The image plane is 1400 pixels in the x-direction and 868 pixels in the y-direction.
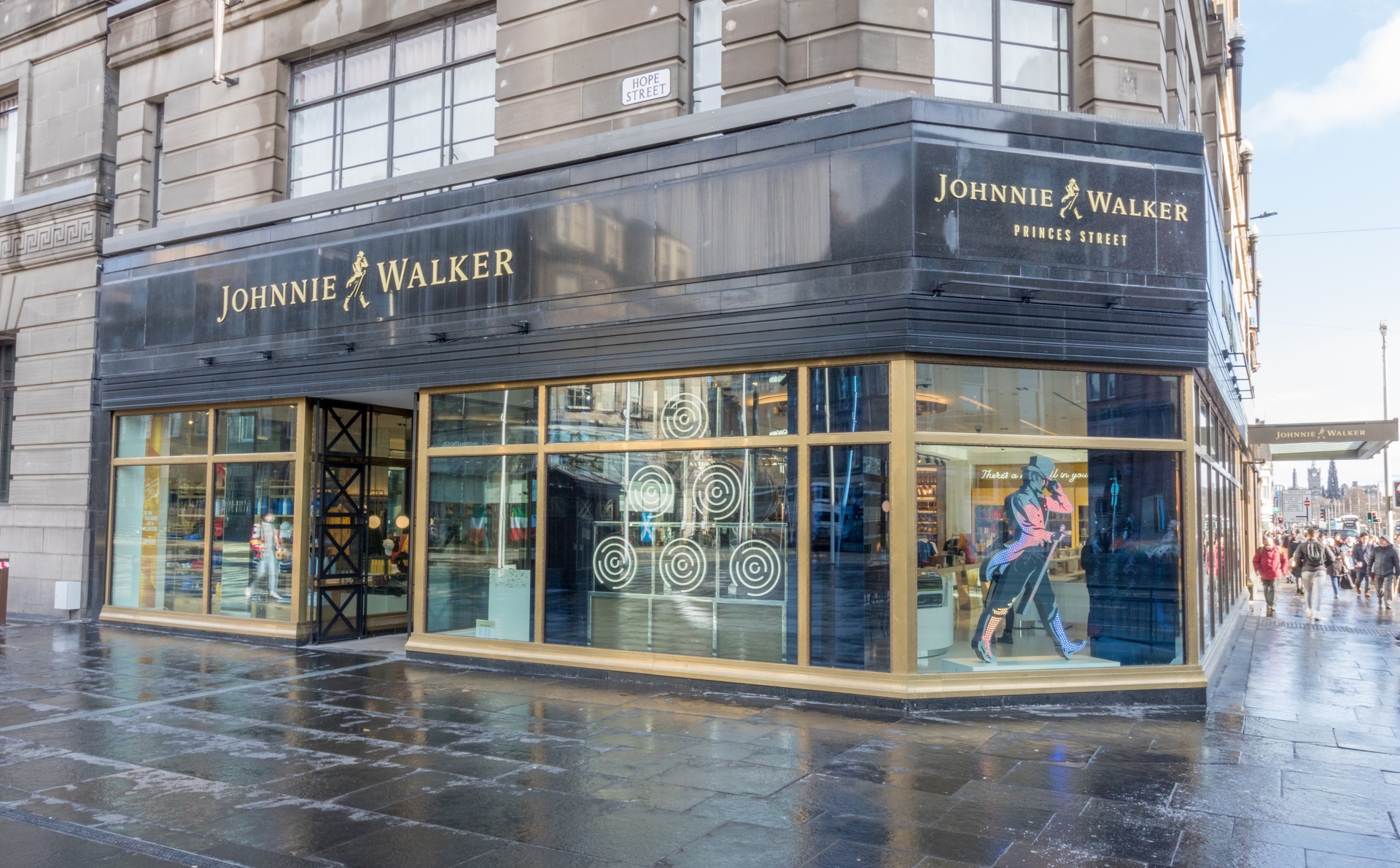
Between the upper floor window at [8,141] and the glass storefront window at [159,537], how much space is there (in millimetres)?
6984

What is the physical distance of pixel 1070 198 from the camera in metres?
10.2

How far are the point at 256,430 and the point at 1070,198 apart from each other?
Answer: 11449 mm

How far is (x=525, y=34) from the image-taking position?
519 inches

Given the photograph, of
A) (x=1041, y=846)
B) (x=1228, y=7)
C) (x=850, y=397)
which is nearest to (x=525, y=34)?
(x=850, y=397)

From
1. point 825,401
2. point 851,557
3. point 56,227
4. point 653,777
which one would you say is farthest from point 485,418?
point 56,227

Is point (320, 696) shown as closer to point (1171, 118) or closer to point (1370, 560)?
point (1171, 118)

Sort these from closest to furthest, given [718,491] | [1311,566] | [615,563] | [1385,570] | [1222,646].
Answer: [718,491], [615,563], [1222,646], [1311,566], [1385,570]

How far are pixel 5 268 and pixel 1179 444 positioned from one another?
19.6m

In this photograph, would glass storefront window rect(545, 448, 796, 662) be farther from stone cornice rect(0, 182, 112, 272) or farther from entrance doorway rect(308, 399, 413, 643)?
stone cornice rect(0, 182, 112, 272)

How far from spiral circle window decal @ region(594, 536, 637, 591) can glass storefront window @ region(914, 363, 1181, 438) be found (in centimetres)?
361

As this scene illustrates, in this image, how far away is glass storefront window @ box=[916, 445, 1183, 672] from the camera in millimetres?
10078

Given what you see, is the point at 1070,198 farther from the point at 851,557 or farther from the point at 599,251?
the point at 599,251

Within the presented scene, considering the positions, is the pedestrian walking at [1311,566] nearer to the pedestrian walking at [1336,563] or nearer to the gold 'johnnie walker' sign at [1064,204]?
the pedestrian walking at [1336,563]

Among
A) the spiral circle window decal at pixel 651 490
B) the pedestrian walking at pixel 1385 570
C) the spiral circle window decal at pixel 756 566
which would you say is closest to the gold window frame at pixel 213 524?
the spiral circle window decal at pixel 651 490
